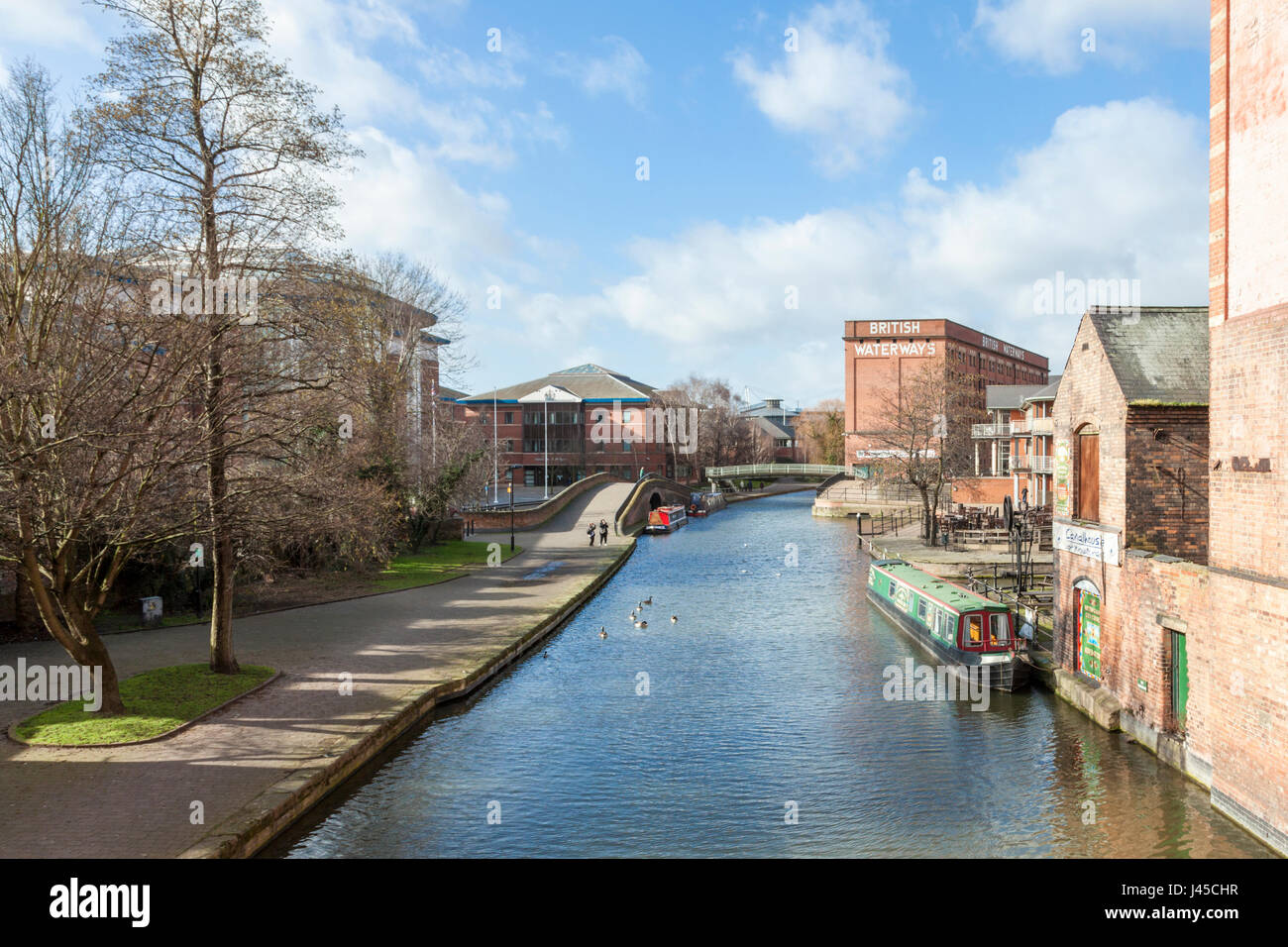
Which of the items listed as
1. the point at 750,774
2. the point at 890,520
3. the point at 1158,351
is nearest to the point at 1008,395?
the point at 890,520

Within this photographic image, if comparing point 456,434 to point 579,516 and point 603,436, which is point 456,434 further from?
point 603,436

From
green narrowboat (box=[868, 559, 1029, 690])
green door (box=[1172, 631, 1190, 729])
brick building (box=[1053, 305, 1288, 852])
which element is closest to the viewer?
brick building (box=[1053, 305, 1288, 852])

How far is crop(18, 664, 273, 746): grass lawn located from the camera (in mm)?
12242

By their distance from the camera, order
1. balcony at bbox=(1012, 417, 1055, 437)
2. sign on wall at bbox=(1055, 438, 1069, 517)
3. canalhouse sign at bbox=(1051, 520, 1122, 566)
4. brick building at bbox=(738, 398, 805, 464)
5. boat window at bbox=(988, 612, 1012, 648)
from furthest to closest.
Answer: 1. brick building at bbox=(738, 398, 805, 464)
2. balcony at bbox=(1012, 417, 1055, 437)
3. boat window at bbox=(988, 612, 1012, 648)
4. sign on wall at bbox=(1055, 438, 1069, 517)
5. canalhouse sign at bbox=(1051, 520, 1122, 566)

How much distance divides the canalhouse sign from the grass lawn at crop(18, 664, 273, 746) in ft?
47.2

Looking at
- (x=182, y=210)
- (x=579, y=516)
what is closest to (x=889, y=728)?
Result: (x=182, y=210)

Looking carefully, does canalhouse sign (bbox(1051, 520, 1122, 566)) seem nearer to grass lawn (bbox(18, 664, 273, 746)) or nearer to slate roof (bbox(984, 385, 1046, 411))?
grass lawn (bbox(18, 664, 273, 746))

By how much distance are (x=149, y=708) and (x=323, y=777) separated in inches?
146

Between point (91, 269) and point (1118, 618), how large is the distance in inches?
647

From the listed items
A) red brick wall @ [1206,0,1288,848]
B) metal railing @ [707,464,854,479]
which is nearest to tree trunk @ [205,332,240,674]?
red brick wall @ [1206,0,1288,848]

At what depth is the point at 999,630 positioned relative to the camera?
18.3m

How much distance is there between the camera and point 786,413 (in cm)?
16650

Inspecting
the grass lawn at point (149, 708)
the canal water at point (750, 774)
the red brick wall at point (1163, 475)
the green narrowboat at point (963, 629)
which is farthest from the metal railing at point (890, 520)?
the grass lawn at point (149, 708)

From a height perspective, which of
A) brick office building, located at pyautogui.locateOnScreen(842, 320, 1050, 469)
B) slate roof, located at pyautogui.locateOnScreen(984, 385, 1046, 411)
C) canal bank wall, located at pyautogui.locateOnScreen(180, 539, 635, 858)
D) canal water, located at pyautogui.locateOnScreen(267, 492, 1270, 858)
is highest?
brick office building, located at pyautogui.locateOnScreen(842, 320, 1050, 469)
